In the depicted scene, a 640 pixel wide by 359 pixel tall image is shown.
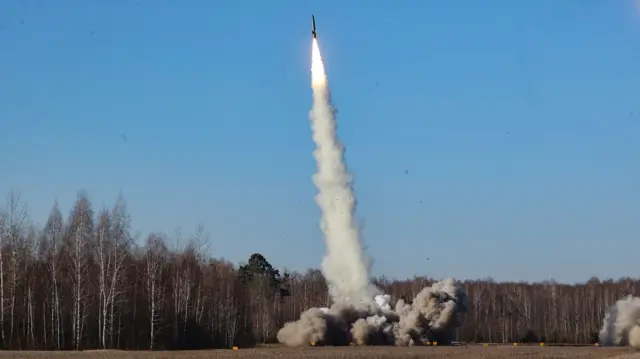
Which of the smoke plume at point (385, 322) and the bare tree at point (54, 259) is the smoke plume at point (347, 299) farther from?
the bare tree at point (54, 259)

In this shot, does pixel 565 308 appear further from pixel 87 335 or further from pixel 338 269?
pixel 87 335

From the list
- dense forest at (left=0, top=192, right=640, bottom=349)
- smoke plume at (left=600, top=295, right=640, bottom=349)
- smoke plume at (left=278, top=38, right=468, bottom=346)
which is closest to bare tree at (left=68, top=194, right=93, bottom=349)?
dense forest at (left=0, top=192, right=640, bottom=349)

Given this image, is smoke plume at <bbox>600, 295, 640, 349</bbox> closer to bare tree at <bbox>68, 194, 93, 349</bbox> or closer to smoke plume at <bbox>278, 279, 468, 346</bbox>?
A: smoke plume at <bbox>278, 279, 468, 346</bbox>

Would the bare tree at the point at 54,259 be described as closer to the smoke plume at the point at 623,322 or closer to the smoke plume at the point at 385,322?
the smoke plume at the point at 385,322

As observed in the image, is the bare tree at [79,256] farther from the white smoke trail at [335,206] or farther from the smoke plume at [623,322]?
the smoke plume at [623,322]

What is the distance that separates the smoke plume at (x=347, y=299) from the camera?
2916 inches

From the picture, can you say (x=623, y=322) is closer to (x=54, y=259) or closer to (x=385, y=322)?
(x=385, y=322)

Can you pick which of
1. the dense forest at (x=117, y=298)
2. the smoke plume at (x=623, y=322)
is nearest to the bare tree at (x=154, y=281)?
the dense forest at (x=117, y=298)

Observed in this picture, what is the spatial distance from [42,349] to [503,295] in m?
81.1

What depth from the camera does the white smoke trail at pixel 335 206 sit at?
71.6 metres

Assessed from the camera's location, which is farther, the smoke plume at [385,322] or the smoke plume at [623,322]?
the smoke plume at [623,322]

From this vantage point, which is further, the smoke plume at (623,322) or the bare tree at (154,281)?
the smoke plume at (623,322)

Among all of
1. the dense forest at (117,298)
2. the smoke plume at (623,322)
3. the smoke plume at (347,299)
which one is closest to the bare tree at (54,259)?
the dense forest at (117,298)

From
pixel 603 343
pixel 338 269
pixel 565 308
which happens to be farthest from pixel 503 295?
pixel 338 269
